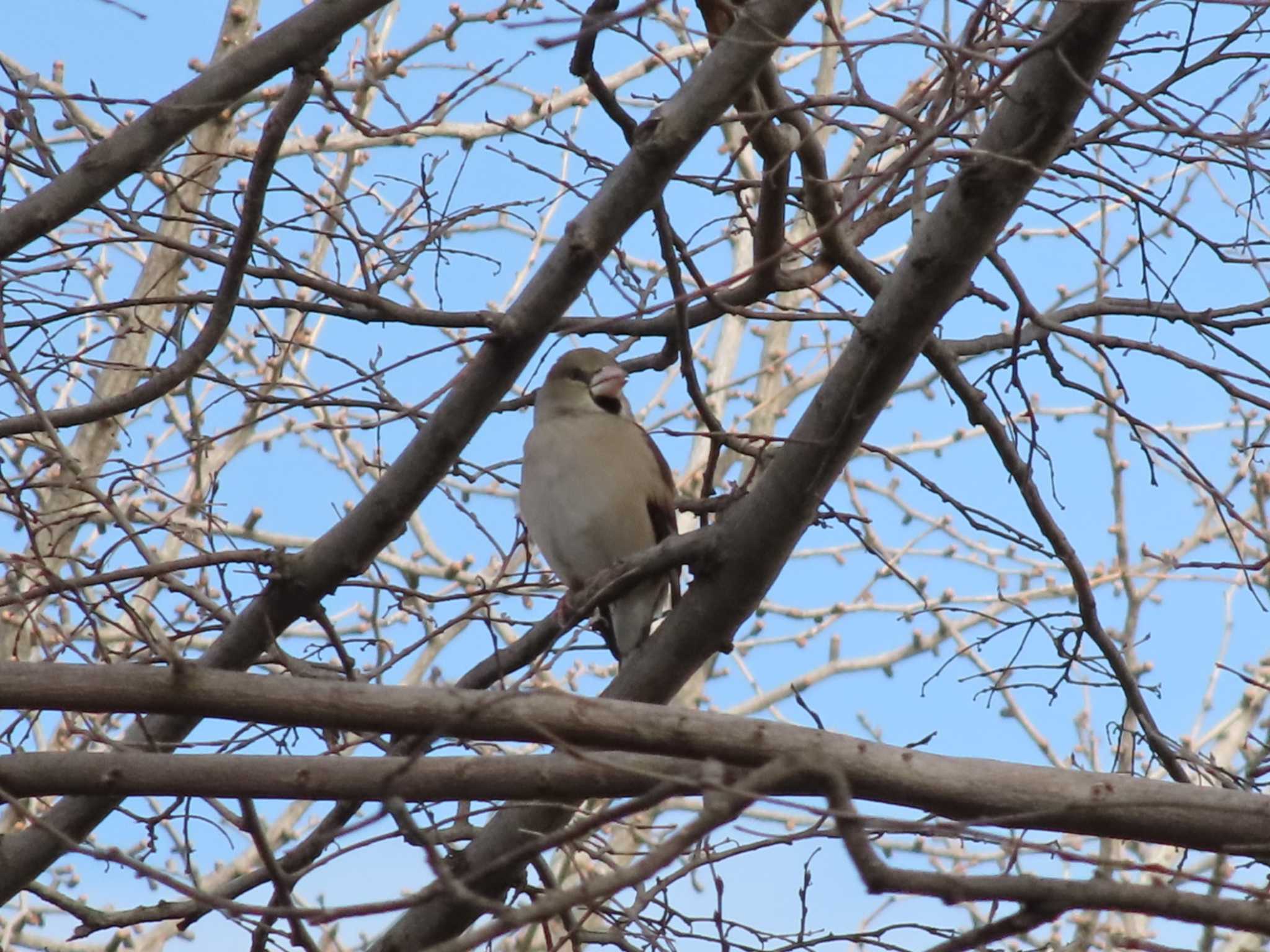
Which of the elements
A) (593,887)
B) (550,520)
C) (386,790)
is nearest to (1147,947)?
(593,887)

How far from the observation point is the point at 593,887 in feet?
6.37

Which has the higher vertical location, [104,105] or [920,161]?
[104,105]

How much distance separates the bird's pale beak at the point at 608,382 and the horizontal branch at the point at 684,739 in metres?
2.67

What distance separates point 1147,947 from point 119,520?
2.09m

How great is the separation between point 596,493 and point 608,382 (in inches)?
17.1

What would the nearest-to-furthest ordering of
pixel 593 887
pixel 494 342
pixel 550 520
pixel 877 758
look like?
pixel 593 887 → pixel 877 758 → pixel 494 342 → pixel 550 520

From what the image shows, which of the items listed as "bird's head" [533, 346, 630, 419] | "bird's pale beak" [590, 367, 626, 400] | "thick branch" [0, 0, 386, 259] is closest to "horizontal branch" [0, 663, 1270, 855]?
"thick branch" [0, 0, 386, 259]

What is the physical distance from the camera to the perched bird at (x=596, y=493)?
571 cm

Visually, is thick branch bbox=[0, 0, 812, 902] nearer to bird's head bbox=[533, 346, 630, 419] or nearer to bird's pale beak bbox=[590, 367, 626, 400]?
bird's pale beak bbox=[590, 367, 626, 400]

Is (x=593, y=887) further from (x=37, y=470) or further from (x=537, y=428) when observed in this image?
(x=537, y=428)

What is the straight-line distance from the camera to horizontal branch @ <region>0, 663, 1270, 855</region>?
2740 millimetres

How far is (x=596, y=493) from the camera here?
225 inches

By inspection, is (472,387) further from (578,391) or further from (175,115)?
(578,391)

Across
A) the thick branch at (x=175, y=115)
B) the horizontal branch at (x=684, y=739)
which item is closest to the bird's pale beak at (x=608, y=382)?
the thick branch at (x=175, y=115)
